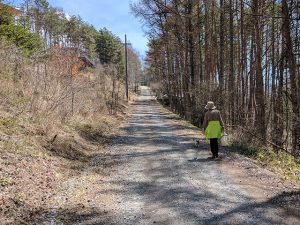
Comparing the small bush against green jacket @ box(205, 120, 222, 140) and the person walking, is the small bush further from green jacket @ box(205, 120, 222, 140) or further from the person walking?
green jacket @ box(205, 120, 222, 140)

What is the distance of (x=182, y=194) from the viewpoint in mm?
8062

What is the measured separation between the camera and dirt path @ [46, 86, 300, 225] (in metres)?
6.64

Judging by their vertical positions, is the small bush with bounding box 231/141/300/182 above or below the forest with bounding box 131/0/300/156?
below

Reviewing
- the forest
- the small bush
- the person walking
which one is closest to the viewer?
the small bush

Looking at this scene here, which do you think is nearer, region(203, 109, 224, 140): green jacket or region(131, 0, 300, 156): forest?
region(203, 109, 224, 140): green jacket

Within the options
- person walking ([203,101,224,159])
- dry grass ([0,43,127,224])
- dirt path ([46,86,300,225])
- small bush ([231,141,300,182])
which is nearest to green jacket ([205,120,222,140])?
person walking ([203,101,224,159])

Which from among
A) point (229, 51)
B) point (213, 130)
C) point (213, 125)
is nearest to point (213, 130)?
point (213, 130)

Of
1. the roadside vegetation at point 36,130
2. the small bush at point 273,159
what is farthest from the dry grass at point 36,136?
the small bush at point 273,159

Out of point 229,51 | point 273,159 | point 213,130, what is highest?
point 229,51

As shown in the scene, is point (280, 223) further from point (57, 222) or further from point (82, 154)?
point (82, 154)

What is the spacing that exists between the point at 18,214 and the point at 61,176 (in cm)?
290

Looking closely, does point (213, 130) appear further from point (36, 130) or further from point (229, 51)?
point (229, 51)

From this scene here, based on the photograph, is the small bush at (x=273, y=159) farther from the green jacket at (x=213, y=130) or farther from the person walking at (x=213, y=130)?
the green jacket at (x=213, y=130)

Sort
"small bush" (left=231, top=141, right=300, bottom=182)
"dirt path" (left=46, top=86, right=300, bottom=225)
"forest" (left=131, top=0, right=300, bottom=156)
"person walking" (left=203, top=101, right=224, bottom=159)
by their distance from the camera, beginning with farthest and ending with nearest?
"forest" (left=131, top=0, right=300, bottom=156) < "person walking" (left=203, top=101, right=224, bottom=159) < "small bush" (left=231, top=141, right=300, bottom=182) < "dirt path" (left=46, top=86, right=300, bottom=225)
